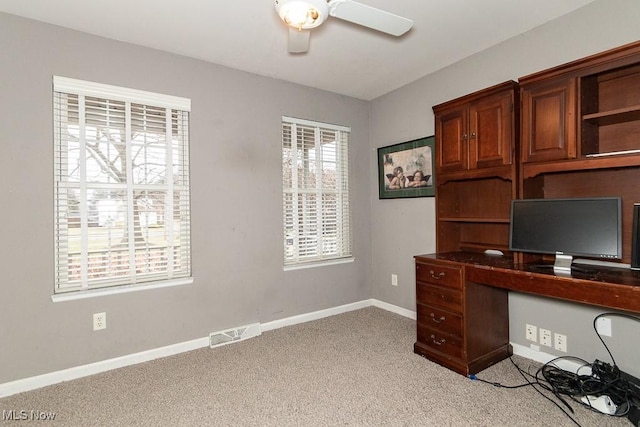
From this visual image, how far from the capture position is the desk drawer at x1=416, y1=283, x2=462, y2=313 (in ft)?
7.93

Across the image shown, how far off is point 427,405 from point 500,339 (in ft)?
3.31

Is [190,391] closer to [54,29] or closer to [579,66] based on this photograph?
[54,29]

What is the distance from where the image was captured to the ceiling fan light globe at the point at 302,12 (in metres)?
1.70

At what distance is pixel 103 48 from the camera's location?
2518mm

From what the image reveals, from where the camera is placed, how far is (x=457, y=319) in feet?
7.91

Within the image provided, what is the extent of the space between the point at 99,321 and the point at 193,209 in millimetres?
1128

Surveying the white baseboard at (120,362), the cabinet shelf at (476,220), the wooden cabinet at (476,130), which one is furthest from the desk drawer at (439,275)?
the white baseboard at (120,362)

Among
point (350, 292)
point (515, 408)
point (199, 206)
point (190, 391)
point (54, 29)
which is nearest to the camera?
point (515, 408)

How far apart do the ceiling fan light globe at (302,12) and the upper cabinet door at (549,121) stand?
1.57 metres

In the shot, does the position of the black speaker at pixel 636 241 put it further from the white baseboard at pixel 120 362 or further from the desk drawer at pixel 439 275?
the white baseboard at pixel 120 362

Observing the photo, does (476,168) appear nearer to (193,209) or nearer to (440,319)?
(440,319)

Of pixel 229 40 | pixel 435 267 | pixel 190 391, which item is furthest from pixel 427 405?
pixel 229 40

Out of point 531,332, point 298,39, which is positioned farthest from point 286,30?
point 531,332

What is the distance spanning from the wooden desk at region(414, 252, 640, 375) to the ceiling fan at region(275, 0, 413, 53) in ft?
5.69
